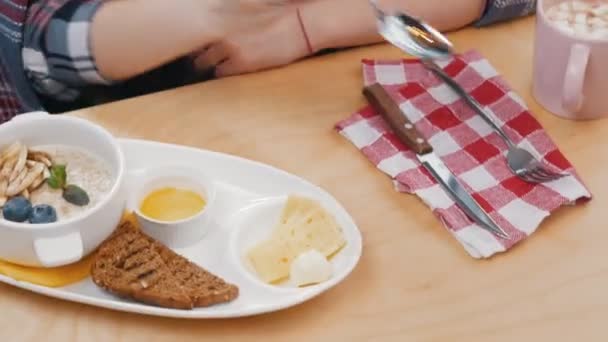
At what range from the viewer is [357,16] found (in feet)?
3.42

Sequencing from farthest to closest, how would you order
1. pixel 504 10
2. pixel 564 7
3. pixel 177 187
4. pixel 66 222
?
pixel 504 10
pixel 564 7
pixel 177 187
pixel 66 222

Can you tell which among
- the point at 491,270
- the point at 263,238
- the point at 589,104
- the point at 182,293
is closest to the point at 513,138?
the point at 589,104

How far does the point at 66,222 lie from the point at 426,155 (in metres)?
0.37

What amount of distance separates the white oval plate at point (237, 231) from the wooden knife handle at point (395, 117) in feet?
0.42

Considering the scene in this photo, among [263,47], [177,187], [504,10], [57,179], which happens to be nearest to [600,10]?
[504,10]

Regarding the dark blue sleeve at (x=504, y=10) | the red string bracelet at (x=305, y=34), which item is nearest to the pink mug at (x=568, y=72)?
the dark blue sleeve at (x=504, y=10)

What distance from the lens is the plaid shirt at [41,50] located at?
99 cm

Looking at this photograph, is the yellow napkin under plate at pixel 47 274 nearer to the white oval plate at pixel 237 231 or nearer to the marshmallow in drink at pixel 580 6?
the white oval plate at pixel 237 231

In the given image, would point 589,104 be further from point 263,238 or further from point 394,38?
point 263,238

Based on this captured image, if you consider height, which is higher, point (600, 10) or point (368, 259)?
point (600, 10)

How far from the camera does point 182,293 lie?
2.41 ft

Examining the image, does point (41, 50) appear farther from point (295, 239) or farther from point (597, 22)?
point (597, 22)

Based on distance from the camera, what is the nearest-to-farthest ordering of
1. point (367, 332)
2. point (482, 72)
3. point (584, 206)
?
point (367, 332) → point (584, 206) → point (482, 72)

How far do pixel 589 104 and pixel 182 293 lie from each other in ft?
1.60
